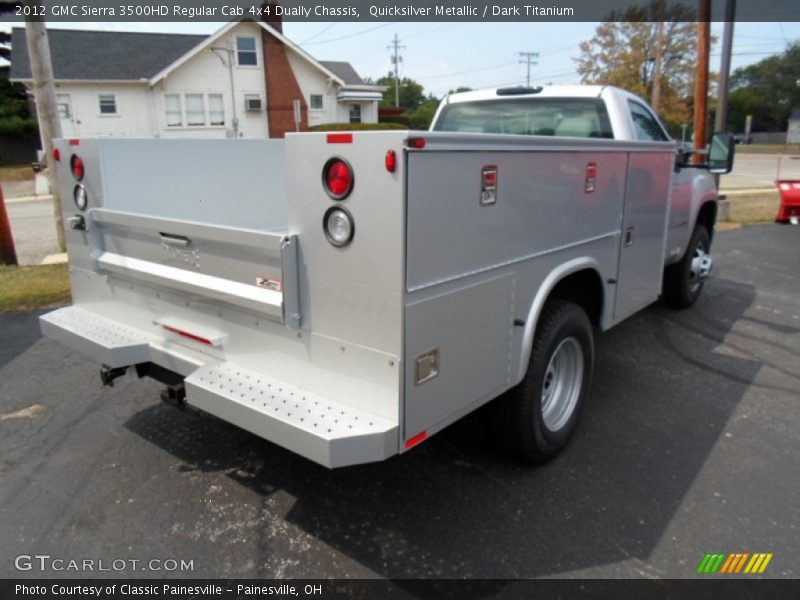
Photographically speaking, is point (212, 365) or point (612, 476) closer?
point (212, 365)

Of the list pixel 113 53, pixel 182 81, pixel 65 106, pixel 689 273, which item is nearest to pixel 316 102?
pixel 182 81

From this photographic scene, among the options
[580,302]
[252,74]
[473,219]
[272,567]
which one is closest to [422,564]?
[272,567]

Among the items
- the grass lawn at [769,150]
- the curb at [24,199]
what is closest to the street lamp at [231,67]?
the curb at [24,199]

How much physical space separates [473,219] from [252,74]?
33.6m

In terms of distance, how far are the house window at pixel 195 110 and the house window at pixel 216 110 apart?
35 centimetres

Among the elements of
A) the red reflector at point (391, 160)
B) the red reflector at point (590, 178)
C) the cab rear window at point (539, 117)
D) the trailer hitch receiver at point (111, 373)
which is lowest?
the trailer hitch receiver at point (111, 373)

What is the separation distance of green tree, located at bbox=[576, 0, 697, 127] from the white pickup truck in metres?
41.0

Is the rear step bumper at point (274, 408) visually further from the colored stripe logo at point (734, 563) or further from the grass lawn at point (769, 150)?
the grass lawn at point (769, 150)

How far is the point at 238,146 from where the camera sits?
165 inches

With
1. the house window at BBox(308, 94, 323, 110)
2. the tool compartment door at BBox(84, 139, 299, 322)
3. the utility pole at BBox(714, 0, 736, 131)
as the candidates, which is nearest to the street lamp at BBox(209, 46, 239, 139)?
the house window at BBox(308, 94, 323, 110)

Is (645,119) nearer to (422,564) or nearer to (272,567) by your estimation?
(422,564)

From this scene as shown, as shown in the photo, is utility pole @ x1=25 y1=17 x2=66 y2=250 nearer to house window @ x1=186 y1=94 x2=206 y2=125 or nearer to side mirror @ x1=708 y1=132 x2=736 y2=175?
side mirror @ x1=708 y1=132 x2=736 y2=175

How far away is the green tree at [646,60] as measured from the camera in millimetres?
40094

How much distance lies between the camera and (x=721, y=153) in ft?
17.1
